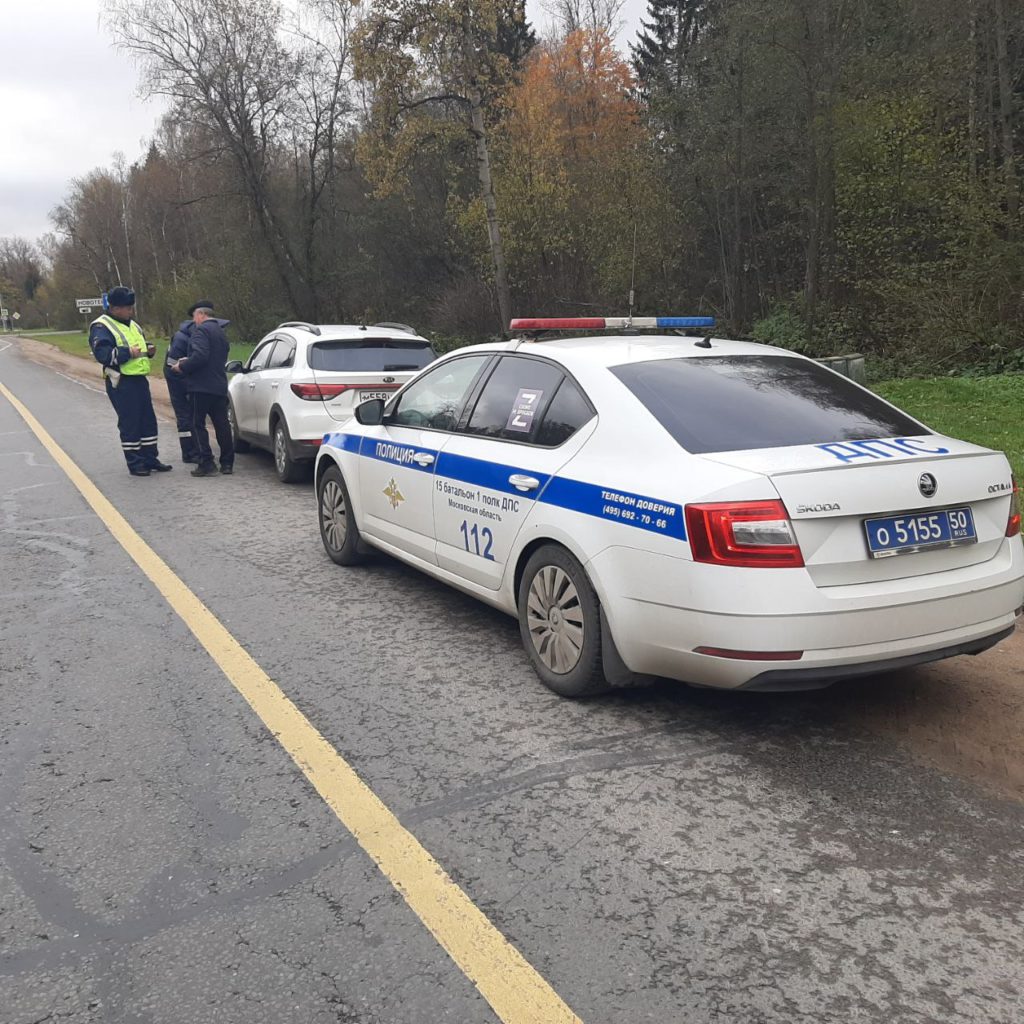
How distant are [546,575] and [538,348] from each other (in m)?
1.25

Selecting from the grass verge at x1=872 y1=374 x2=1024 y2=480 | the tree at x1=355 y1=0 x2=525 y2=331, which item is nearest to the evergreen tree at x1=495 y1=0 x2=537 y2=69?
the tree at x1=355 y1=0 x2=525 y2=331

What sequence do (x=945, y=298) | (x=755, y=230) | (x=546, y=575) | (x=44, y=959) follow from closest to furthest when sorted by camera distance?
(x=44, y=959), (x=546, y=575), (x=945, y=298), (x=755, y=230)

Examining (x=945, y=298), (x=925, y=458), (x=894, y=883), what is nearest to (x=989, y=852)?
(x=894, y=883)

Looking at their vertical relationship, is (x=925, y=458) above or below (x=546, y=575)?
above

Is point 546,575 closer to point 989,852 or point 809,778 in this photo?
point 809,778

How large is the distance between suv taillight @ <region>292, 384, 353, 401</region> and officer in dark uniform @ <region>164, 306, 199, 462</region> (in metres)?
1.51

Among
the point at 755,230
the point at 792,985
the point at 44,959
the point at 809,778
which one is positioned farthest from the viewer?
the point at 755,230

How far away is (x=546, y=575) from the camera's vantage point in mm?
4254

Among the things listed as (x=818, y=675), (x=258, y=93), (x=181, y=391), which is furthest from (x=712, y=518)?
(x=258, y=93)

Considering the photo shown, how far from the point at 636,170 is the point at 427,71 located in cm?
544

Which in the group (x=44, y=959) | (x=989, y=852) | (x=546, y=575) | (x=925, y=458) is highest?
(x=925, y=458)

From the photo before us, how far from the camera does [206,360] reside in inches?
387

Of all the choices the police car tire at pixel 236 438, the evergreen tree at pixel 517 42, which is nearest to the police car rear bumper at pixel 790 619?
the police car tire at pixel 236 438

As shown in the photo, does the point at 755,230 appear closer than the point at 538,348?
No
